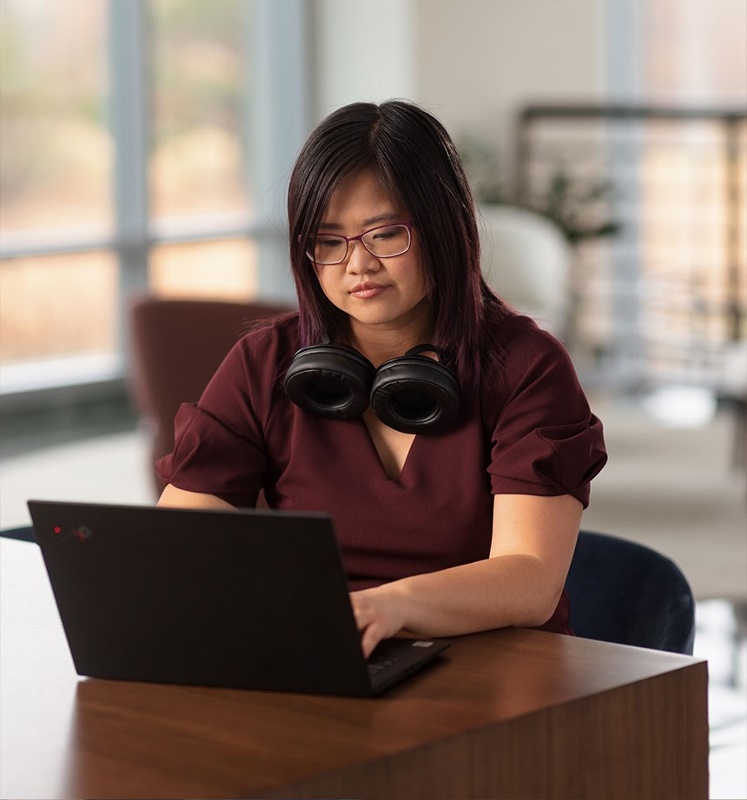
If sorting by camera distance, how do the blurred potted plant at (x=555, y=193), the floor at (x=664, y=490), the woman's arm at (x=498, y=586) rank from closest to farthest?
the woman's arm at (x=498, y=586) → the floor at (x=664, y=490) → the blurred potted plant at (x=555, y=193)

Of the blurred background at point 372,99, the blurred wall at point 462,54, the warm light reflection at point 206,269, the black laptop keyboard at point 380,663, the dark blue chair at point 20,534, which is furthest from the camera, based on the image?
the warm light reflection at point 206,269

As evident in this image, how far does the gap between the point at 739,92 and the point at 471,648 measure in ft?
22.1

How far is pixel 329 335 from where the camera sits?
71.4 inches

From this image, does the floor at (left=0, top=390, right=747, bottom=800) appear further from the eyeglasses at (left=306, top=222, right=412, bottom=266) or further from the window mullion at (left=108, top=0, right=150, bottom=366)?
the eyeglasses at (left=306, top=222, right=412, bottom=266)

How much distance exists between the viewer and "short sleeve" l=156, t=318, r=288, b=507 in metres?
1.76

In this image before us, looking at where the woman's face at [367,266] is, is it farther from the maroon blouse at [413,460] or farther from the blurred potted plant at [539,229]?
the blurred potted plant at [539,229]

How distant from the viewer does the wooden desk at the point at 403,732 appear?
113cm

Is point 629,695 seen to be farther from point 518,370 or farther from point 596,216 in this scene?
point 596,216

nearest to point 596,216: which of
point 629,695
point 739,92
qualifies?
point 739,92

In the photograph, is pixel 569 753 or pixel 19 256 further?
pixel 19 256

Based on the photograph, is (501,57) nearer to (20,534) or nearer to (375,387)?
(20,534)

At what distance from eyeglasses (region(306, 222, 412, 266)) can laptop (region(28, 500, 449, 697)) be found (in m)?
0.52

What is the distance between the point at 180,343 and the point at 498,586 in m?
2.13

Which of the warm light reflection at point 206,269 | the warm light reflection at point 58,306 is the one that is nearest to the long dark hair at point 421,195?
the warm light reflection at point 58,306
